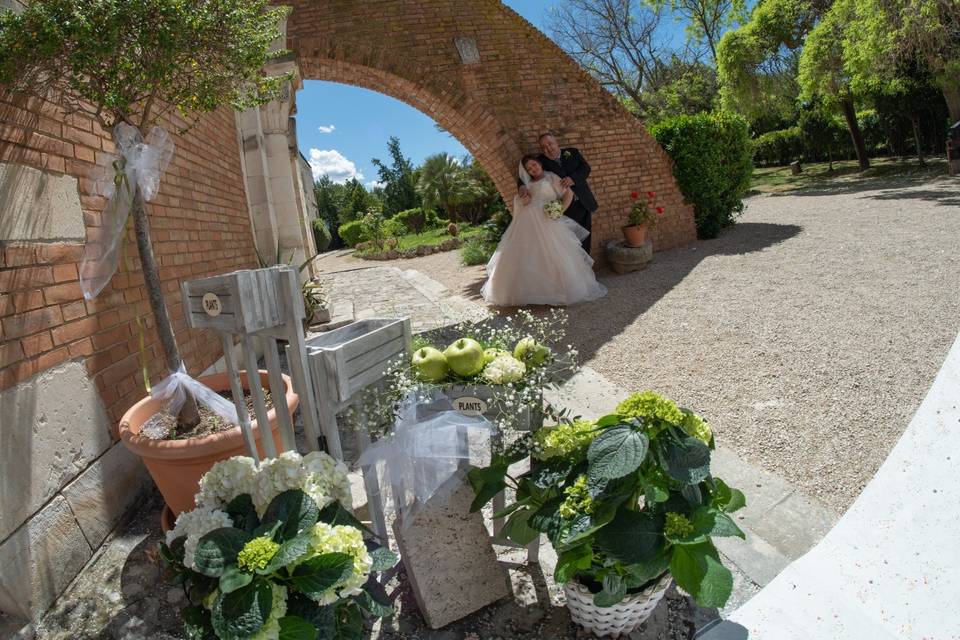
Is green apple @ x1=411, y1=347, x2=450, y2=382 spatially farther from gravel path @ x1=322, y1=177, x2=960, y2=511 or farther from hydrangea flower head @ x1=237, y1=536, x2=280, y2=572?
gravel path @ x1=322, y1=177, x2=960, y2=511

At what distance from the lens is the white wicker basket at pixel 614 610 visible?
1614mm

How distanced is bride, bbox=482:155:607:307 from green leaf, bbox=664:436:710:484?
→ 4.68m

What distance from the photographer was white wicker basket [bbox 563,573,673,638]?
1614 millimetres

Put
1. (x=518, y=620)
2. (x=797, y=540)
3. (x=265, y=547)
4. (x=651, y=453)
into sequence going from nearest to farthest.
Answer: (x=265, y=547) → (x=651, y=453) → (x=518, y=620) → (x=797, y=540)

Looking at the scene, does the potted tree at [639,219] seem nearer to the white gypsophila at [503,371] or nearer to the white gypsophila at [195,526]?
the white gypsophila at [503,371]

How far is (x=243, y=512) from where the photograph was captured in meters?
1.55

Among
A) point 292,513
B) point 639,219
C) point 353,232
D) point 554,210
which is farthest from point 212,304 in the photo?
point 353,232

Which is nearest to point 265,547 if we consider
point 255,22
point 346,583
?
point 346,583

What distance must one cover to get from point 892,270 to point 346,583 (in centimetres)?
625

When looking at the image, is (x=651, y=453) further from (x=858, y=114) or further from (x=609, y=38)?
(x=858, y=114)

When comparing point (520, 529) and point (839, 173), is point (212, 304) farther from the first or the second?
point (839, 173)

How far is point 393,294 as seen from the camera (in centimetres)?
847

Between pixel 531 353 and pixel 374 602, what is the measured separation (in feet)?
2.95

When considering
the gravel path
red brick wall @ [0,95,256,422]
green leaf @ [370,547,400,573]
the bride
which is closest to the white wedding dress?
the bride
